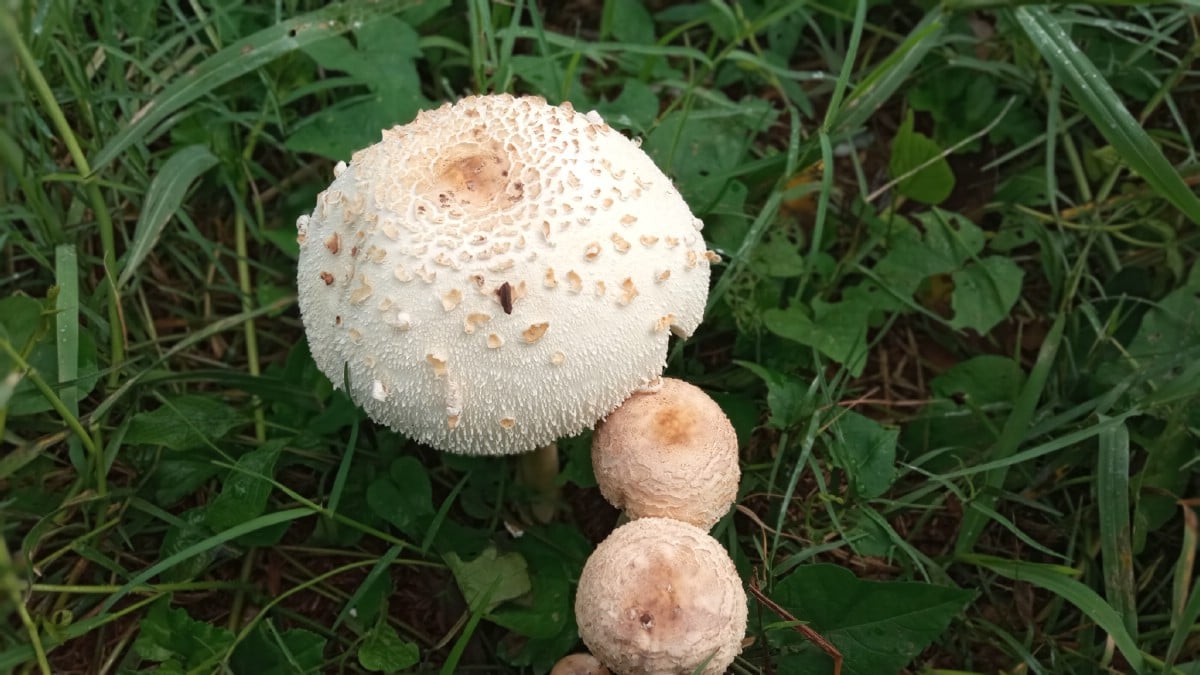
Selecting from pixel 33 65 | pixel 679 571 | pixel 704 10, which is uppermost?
pixel 33 65

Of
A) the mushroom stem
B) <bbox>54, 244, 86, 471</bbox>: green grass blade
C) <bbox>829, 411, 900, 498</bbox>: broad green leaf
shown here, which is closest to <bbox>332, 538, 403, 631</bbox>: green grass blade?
the mushroom stem

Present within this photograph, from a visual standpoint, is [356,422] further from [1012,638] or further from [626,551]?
[1012,638]

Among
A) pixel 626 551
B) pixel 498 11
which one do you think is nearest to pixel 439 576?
pixel 626 551

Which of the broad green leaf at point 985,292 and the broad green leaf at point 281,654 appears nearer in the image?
the broad green leaf at point 281,654

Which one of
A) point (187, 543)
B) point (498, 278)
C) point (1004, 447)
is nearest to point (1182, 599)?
point (1004, 447)

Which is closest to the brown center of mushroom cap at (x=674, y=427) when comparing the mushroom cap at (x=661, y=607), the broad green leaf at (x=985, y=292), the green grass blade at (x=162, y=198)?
the mushroom cap at (x=661, y=607)

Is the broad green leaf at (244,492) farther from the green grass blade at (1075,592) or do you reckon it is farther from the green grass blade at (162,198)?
the green grass blade at (1075,592)
